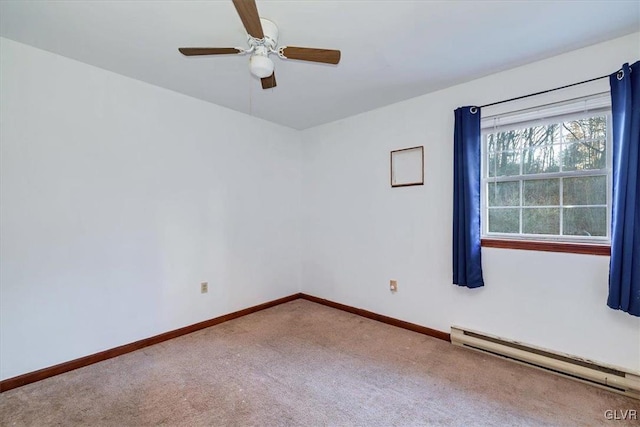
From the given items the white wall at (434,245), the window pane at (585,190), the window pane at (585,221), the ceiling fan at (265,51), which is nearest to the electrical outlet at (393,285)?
the white wall at (434,245)

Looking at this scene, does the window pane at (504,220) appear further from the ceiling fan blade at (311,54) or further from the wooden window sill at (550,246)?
the ceiling fan blade at (311,54)

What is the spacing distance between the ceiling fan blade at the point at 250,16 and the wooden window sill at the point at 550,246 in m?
2.37

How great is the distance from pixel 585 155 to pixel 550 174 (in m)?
0.24

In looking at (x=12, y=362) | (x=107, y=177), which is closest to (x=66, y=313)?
(x=12, y=362)

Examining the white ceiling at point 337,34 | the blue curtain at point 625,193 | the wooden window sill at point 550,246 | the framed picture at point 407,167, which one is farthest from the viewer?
the framed picture at point 407,167

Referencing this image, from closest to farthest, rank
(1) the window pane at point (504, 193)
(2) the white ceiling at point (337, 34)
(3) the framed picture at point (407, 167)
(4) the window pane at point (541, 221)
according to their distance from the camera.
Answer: (2) the white ceiling at point (337, 34) < (4) the window pane at point (541, 221) < (1) the window pane at point (504, 193) < (3) the framed picture at point (407, 167)

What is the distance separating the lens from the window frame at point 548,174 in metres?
2.04

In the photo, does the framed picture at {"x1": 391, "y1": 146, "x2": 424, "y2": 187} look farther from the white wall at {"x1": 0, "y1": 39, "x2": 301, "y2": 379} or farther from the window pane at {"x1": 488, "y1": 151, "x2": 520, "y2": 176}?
the white wall at {"x1": 0, "y1": 39, "x2": 301, "y2": 379}

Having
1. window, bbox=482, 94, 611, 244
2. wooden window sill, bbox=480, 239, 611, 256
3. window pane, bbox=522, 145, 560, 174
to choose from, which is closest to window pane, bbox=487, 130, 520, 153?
window, bbox=482, 94, 611, 244

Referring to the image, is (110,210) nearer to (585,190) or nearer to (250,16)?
(250,16)

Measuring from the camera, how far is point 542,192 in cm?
231

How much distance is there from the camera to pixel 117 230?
2.46 metres

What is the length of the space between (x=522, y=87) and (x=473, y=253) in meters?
1.41

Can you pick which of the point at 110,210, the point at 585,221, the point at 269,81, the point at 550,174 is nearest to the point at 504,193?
the point at 550,174
